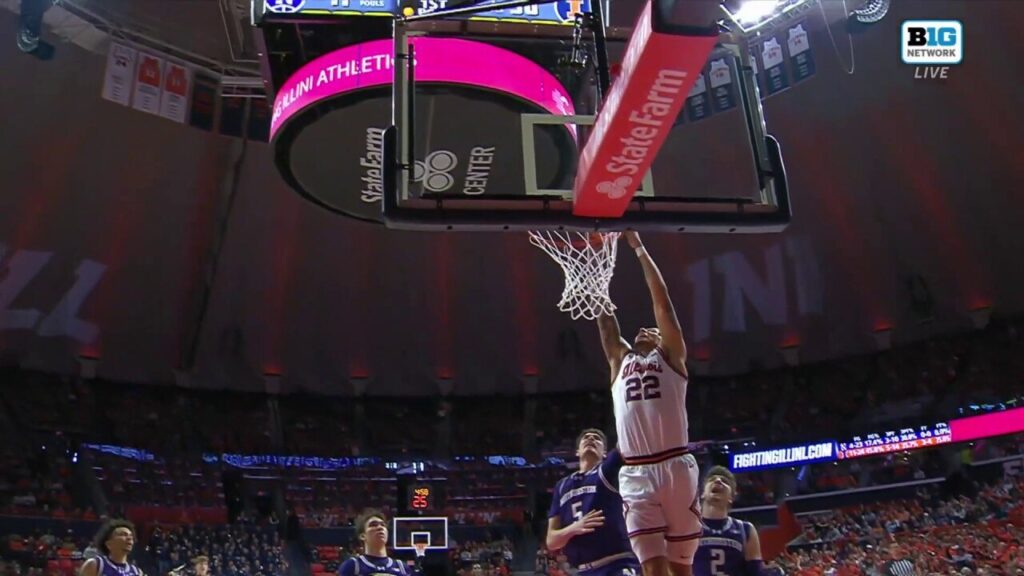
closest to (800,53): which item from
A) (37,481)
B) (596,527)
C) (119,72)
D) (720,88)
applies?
(720,88)

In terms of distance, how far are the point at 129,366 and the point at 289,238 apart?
6983mm

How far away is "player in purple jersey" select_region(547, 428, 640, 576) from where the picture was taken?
5.17 m

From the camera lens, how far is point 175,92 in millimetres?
15703

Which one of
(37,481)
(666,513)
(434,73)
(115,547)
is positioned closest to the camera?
(666,513)

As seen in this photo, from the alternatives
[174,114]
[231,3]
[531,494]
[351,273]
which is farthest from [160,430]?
[231,3]

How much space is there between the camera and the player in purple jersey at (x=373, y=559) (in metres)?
6.14

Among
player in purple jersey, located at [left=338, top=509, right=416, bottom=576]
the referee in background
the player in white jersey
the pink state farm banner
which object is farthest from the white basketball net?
the referee in background

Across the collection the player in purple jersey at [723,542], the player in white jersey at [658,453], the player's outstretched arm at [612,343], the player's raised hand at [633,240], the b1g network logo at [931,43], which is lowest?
the player in purple jersey at [723,542]

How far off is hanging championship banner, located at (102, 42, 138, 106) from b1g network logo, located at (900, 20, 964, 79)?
12337 millimetres

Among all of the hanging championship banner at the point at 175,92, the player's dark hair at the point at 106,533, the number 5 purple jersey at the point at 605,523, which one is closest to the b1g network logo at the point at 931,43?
the hanging championship banner at the point at 175,92

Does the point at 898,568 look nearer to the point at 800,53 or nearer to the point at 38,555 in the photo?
the point at 800,53

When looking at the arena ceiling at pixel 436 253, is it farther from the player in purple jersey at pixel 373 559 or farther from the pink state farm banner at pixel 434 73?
the player in purple jersey at pixel 373 559

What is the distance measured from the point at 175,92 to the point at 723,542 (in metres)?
13.2

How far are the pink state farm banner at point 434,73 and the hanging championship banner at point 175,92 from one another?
6806mm
